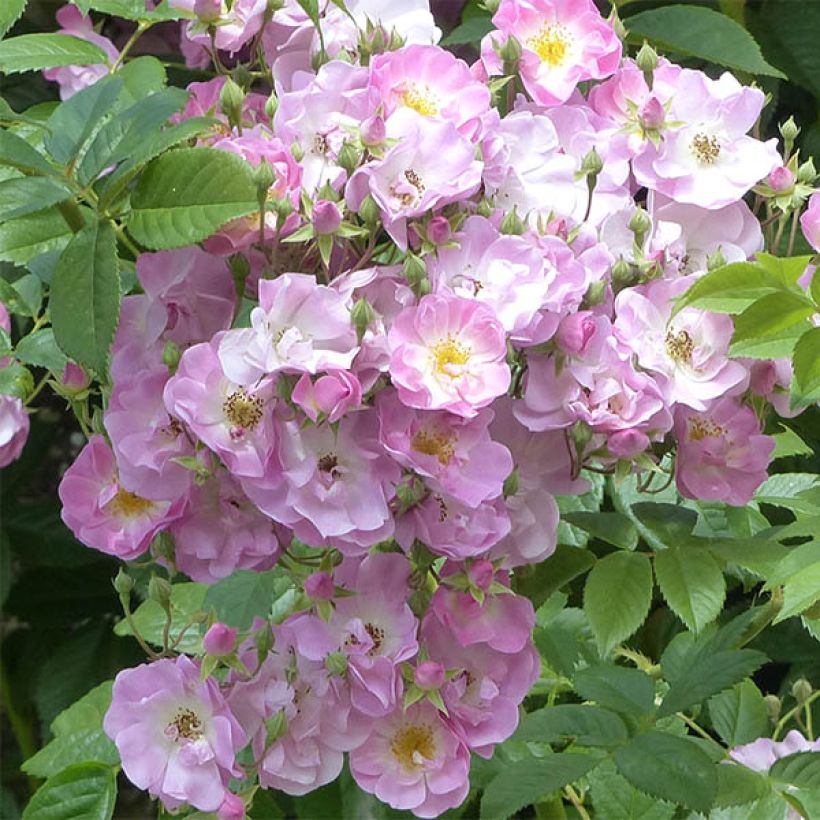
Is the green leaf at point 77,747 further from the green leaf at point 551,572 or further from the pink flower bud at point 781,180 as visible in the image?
the pink flower bud at point 781,180

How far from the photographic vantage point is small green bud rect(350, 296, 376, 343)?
59 cm

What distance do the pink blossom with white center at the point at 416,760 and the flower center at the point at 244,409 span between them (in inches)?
6.6

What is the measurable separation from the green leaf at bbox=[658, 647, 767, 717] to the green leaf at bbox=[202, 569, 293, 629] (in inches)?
9.5

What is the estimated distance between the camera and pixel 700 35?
939 mm

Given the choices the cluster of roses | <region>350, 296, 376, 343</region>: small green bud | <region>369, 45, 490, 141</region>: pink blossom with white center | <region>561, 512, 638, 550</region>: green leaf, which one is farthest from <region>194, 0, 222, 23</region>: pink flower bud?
<region>561, 512, 638, 550</region>: green leaf

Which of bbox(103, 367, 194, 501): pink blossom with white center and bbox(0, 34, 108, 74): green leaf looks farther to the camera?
bbox(0, 34, 108, 74): green leaf

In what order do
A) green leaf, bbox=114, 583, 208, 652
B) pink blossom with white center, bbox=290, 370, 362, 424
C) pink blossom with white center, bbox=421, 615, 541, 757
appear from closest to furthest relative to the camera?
1. pink blossom with white center, bbox=290, 370, 362, 424
2. pink blossom with white center, bbox=421, 615, 541, 757
3. green leaf, bbox=114, 583, 208, 652

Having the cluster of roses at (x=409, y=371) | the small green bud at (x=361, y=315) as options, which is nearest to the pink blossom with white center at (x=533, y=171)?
the cluster of roses at (x=409, y=371)

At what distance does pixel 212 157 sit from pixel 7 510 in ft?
3.18

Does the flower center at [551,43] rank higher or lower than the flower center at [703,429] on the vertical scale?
higher

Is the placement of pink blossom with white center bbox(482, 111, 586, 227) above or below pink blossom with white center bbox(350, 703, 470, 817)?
above

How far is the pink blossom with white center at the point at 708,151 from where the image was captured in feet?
2.17

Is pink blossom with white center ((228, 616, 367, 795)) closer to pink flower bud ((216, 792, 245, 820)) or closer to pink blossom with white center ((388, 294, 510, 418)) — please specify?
pink flower bud ((216, 792, 245, 820))

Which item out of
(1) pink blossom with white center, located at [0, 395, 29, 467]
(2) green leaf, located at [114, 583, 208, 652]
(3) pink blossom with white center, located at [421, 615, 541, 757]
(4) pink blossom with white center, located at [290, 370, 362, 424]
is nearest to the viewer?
(4) pink blossom with white center, located at [290, 370, 362, 424]
